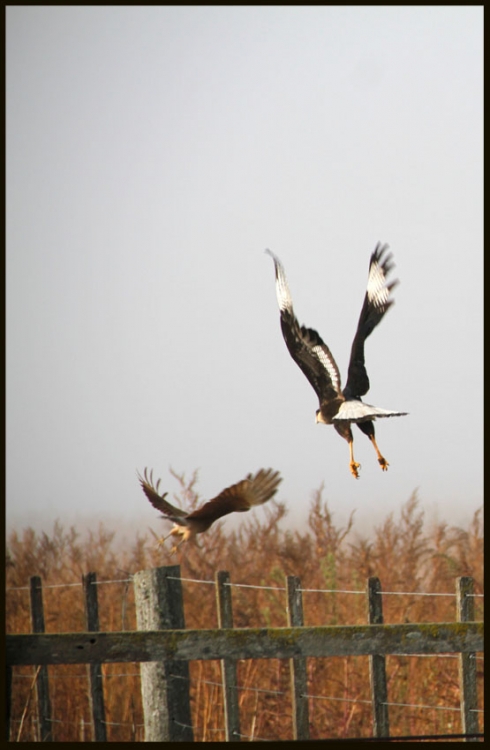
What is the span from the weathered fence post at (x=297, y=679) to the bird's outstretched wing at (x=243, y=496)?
1408 mm

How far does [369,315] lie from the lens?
733cm

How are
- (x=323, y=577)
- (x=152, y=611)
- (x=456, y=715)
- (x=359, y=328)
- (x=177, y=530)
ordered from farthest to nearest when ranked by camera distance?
1. (x=323, y=577)
2. (x=456, y=715)
3. (x=359, y=328)
4. (x=152, y=611)
5. (x=177, y=530)

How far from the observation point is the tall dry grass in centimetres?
1050

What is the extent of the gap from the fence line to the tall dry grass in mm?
1398

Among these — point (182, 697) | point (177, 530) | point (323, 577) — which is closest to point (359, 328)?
point (177, 530)

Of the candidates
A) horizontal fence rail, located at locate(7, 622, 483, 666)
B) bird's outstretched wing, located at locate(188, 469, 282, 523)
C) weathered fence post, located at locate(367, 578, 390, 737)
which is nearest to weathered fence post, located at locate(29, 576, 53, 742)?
weathered fence post, located at locate(367, 578, 390, 737)

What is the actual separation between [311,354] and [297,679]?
2.17 m

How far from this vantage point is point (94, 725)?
770 centimetres

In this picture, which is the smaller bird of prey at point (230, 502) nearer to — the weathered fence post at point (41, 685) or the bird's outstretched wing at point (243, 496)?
the bird's outstretched wing at point (243, 496)

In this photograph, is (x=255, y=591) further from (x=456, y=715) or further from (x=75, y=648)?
(x=75, y=648)

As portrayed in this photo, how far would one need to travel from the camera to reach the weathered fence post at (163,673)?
6711 millimetres

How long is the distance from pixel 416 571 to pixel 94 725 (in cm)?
531

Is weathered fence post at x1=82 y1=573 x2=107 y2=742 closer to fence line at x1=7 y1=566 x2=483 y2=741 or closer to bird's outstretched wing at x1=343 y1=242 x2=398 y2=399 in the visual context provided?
fence line at x1=7 y1=566 x2=483 y2=741

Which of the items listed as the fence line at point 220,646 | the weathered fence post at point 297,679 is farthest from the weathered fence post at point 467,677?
the weathered fence post at point 297,679
